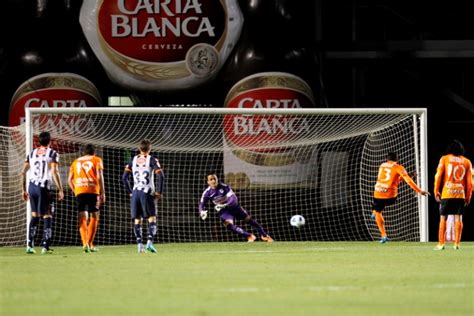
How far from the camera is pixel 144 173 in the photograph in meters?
17.6

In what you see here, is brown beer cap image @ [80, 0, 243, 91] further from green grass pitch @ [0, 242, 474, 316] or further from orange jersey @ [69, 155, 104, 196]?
green grass pitch @ [0, 242, 474, 316]

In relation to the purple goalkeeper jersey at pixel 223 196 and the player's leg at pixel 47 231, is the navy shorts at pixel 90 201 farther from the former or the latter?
the purple goalkeeper jersey at pixel 223 196

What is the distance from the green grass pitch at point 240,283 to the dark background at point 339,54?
736 centimetres

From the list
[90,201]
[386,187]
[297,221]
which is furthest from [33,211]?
[386,187]

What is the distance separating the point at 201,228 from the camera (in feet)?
80.8

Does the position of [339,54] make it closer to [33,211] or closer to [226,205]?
[226,205]

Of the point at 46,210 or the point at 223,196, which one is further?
the point at 223,196

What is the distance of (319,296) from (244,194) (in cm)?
1426

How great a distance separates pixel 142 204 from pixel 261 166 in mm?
6525

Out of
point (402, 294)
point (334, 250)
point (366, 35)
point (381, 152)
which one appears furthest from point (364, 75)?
point (402, 294)

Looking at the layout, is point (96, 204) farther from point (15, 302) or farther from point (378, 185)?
point (15, 302)

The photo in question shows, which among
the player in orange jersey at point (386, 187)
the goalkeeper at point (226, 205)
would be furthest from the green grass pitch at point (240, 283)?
the goalkeeper at point (226, 205)

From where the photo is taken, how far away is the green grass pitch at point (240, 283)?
367 inches

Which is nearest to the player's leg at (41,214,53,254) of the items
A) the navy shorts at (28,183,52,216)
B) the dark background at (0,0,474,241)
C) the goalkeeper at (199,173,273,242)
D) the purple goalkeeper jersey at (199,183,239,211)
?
the navy shorts at (28,183,52,216)
